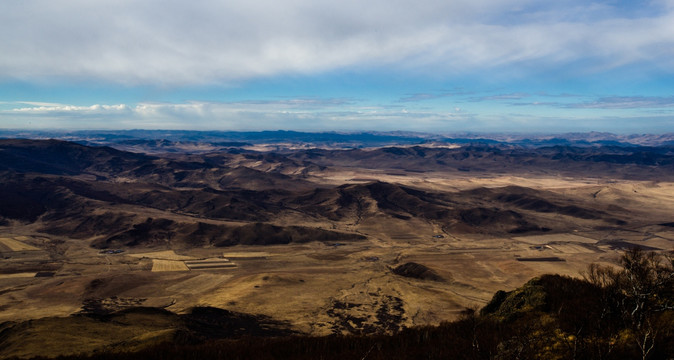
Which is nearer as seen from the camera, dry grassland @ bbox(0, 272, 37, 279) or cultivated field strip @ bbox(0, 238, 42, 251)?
dry grassland @ bbox(0, 272, 37, 279)

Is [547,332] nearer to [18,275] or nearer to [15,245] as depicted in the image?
[18,275]

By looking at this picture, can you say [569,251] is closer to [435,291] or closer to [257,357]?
[435,291]

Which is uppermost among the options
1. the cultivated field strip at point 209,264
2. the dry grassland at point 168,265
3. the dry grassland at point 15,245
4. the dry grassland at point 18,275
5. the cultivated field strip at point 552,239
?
the dry grassland at point 15,245

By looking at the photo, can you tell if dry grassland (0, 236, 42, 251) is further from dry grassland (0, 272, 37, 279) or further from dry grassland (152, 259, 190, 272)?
dry grassland (152, 259, 190, 272)

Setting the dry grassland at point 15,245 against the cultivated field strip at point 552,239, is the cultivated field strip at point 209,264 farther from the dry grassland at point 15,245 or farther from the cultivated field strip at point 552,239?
the cultivated field strip at point 552,239

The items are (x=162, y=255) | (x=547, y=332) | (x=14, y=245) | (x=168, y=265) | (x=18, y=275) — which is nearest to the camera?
(x=547, y=332)

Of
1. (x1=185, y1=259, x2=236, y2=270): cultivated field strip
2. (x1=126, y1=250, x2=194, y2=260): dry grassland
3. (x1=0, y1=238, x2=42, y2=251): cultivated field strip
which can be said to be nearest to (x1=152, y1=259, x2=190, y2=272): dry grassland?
(x1=185, y1=259, x2=236, y2=270): cultivated field strip

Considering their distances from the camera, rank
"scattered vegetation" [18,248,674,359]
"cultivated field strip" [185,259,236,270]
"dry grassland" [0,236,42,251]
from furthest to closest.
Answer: "dry grassland" [0,236,42,251]
"cultivated field strip" [185,259,236,270]
"scattered vegetation" [18,248,674,359]

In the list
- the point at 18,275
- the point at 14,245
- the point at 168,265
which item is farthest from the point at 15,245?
the point at 168,265

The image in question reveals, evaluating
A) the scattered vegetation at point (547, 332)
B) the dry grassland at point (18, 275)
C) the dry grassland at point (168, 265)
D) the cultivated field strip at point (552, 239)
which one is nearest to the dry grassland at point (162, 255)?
the dry grassland at point (168, 265)

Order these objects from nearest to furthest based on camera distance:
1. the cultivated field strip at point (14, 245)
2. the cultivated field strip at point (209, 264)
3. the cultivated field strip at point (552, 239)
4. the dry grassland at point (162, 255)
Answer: the cultivated field strip at point (209, 264) → the dry grassland at point (162, 255) → the cultivated field strip at point (14, 245) → the cultivated field strip at point (552, 239)

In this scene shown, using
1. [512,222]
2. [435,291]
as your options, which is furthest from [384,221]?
[435,291]
